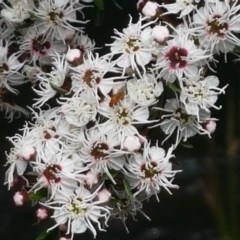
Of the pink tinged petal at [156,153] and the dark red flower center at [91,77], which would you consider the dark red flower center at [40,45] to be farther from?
the pink tinged petal at [156,153]

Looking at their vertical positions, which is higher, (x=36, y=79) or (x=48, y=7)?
(x=48, y=7)

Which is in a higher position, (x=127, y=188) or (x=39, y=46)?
(x=39, y=46)

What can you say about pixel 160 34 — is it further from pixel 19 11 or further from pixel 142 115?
pixel 19 11

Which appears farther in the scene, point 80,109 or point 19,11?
point 19,11

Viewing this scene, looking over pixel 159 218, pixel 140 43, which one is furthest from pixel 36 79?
pixel 159 218

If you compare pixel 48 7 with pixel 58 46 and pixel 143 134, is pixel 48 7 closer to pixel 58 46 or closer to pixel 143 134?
pixel 58 46

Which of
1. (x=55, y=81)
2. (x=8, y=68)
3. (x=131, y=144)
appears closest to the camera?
(x=131, y=144)

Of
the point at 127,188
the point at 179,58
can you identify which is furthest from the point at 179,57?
the point at 127,188
